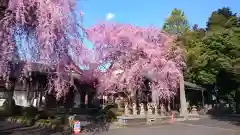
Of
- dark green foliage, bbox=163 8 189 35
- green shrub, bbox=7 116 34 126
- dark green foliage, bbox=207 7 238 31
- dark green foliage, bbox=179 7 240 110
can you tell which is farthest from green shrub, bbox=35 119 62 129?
dark green foliage, bbox=163 8 189 35

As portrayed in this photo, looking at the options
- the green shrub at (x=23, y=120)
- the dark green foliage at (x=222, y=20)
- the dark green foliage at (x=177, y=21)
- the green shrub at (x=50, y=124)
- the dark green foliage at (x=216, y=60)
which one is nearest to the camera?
the green shrub at (x=50, y=124)

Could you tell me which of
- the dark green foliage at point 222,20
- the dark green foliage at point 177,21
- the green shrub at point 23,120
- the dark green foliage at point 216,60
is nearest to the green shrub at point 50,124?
the green shrub at point 23,120

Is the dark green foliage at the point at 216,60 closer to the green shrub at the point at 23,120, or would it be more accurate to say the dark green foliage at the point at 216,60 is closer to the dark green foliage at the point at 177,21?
the dark green foliage at the point at 177,21

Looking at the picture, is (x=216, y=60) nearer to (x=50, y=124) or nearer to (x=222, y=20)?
(x=222, y=20)

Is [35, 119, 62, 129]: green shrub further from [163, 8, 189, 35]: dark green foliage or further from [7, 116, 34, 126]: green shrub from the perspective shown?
[163, 8, 189, 35]: dark green foliage

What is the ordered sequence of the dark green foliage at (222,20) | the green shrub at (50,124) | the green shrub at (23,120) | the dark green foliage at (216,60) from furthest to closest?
the dark green foliage at (222,20) → the dark green foliage at (216,60) → the green shrub at (23,120) → the green shrub at (50,124)

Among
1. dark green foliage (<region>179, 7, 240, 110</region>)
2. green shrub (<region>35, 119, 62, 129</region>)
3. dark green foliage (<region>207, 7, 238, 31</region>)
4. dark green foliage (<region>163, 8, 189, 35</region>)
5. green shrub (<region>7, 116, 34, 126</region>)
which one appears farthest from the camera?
dark green foliage (<region>163, 8, 189, 35</region>)

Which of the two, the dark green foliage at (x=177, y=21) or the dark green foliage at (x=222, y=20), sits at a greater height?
the dark green foliage at (x=177, y=21)

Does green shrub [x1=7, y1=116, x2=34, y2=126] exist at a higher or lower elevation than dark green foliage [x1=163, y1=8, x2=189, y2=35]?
lower

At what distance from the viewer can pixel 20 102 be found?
29891mm

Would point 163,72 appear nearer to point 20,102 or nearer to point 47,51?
point 47,51

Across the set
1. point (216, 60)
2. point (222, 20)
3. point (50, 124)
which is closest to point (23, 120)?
point (50, 124)

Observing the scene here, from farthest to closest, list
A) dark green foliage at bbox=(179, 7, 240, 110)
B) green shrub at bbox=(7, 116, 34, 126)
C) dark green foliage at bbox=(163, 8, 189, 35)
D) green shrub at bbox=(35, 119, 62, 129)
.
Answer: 1. dark green foliage at bbox=(163, 8, 189, 35)
2. dark green foliage at bbox=(179, 7, 240, 110)
3. green shrub at bbox=(7, 116, 34, 126)
4. green shrub at bbox=(35, 119, 62, 129)

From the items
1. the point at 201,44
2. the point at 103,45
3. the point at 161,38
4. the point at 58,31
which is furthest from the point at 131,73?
the point at 201,44
